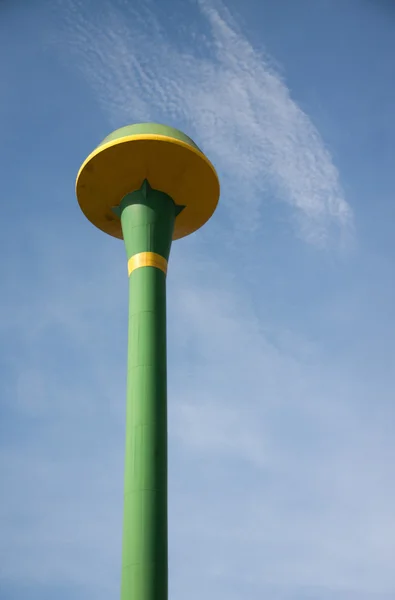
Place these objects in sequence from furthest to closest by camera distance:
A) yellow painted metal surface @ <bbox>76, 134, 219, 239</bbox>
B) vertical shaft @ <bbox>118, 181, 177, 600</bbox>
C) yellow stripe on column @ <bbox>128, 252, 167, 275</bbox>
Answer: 1. yellow painted metal surface @ <bbox>76, 134, 219, 239</bbox>
2. yellow stripe on column @ <bbox>128, 252, 167, 275</bbox>
3. vertical shaft @ <bbox>118, 181, 177, 600</bbox>

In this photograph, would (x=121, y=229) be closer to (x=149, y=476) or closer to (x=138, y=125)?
(x=138, y=125)

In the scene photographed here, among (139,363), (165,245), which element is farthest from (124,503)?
(165,245)

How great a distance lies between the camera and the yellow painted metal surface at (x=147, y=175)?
21094 mm

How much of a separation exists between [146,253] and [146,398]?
4660mm

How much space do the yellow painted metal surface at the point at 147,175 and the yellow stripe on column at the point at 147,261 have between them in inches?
97.4

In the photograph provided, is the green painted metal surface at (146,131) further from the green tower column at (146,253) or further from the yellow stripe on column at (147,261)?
the yellow stripe on column at (147,261)

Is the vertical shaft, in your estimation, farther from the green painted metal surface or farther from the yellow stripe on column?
the green painted metal surface

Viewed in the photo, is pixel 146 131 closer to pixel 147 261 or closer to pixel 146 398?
pixel 147 261

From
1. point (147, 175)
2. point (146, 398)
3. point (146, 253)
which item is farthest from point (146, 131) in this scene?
point (146, 398)

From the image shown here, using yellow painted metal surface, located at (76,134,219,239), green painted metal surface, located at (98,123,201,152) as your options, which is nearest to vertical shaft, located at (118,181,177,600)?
yellow painted metal surface, located at (76,134,219,239)

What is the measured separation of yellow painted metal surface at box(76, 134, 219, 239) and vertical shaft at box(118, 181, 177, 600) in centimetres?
44

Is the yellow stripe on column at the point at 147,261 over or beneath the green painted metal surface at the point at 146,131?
beneath

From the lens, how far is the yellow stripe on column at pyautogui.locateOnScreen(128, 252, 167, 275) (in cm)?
2086

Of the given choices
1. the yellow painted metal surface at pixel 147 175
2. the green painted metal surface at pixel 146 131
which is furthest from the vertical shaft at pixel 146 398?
the green painted metal surface at pixel 146 131
